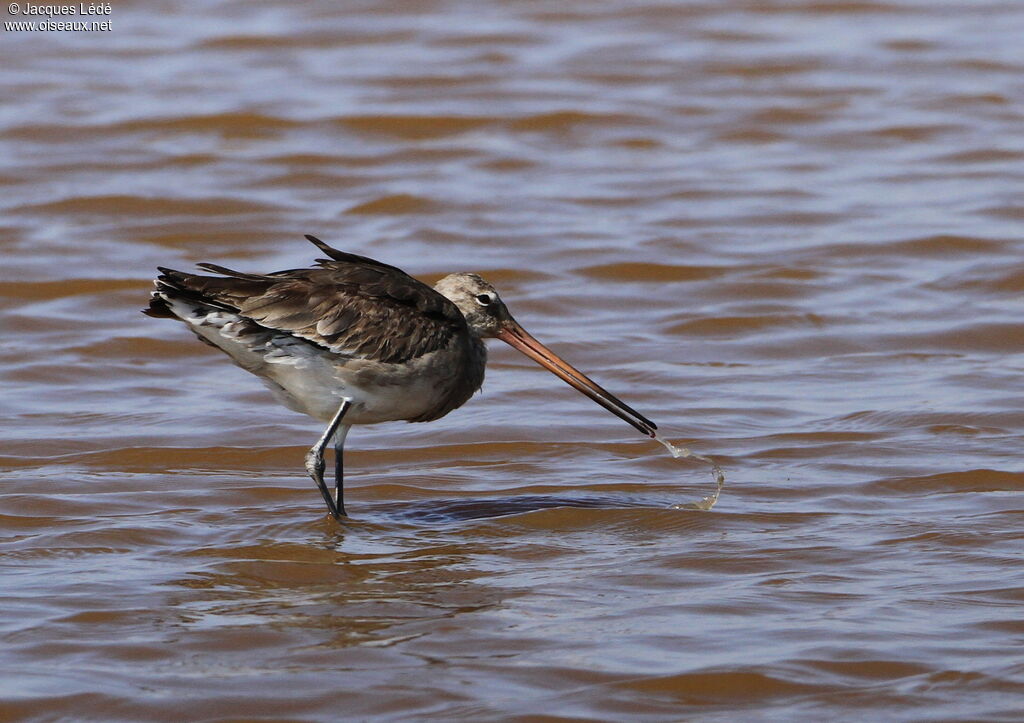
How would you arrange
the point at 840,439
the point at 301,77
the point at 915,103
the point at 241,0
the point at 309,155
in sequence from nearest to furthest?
the point at 840,439 → the point at 309,155 → the point at 915,103 → the point at 301,77 → the point at 241,0

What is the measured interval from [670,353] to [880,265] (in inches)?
86.7

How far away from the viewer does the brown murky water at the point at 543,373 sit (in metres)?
6.03

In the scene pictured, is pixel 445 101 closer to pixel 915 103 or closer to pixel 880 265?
pixel 915 103

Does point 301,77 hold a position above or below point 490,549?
above

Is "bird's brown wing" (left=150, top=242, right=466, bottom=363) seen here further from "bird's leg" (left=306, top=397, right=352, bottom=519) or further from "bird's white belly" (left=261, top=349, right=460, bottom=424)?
"bird's leg" (left=306, top=397, right=352, bottom=519)

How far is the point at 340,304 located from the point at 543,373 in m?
2.63

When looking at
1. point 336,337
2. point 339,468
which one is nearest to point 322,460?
point 339,468

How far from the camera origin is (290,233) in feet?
41.7

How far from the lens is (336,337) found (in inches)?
302

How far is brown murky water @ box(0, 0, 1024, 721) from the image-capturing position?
19.8ft

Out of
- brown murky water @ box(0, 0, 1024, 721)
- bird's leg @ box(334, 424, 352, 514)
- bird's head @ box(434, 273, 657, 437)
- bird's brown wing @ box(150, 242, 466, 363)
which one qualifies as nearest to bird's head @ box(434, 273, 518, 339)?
bird's head @ box(434, 273, 657, 437)

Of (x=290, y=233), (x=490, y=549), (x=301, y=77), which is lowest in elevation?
(x=490, y=549)

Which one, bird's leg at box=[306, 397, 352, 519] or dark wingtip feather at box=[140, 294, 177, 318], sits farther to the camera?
bird's leg at box=[306, 397, 352, 519]

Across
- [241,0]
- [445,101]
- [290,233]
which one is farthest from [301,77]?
[290,233]
